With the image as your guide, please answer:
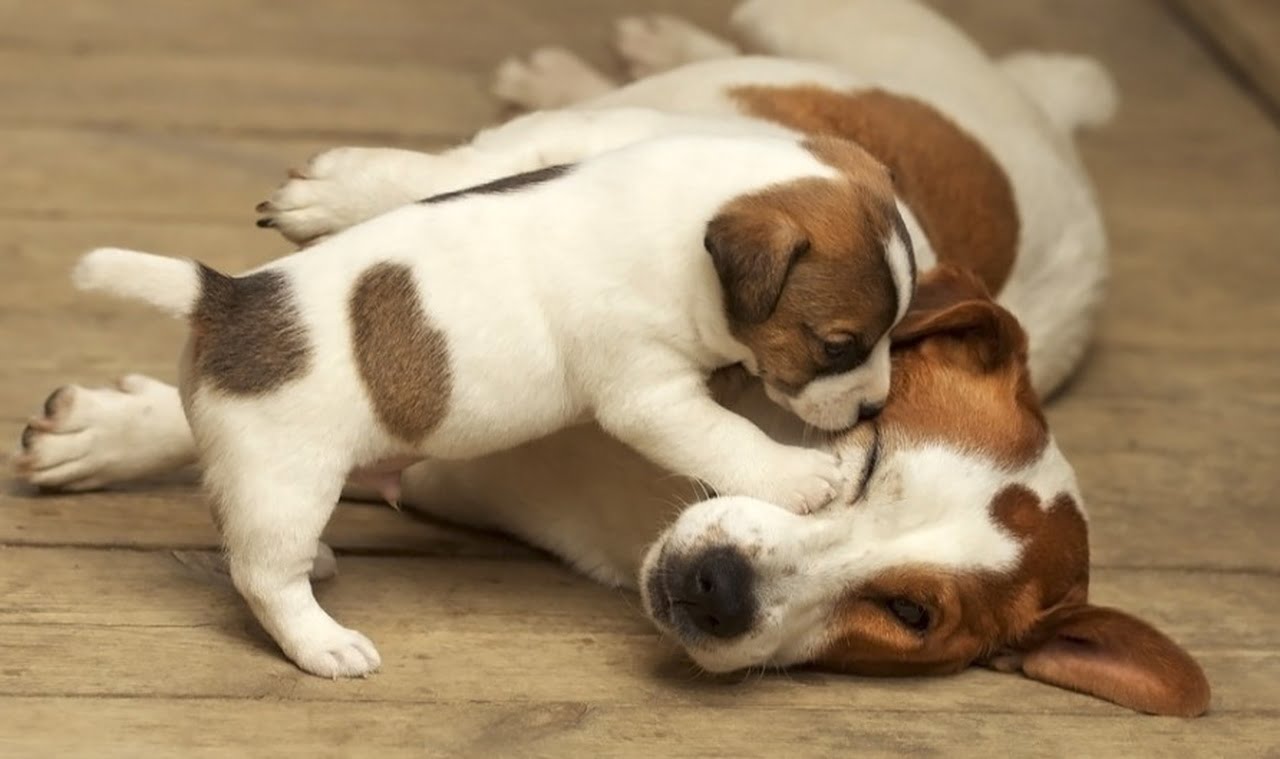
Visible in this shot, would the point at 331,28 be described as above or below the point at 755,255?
below

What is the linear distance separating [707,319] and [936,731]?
0.64 m

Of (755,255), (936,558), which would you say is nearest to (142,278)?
(755,255)

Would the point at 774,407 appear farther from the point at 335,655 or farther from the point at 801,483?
the point at 335,655

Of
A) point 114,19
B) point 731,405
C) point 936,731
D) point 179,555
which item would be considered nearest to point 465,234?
point 731,405

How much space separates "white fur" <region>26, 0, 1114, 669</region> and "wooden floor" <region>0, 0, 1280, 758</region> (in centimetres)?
9

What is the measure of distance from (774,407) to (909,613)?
1.07 feet

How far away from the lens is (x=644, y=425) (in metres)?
2.37

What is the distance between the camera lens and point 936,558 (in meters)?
2.43

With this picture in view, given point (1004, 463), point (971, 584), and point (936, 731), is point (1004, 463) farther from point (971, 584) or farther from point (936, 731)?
point (936, 731)

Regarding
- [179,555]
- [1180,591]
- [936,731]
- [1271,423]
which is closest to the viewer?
[936,731]

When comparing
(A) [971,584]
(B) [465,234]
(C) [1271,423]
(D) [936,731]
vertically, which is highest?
(B) [465,234]

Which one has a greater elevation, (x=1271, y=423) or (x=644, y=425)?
(x=644, y=425)

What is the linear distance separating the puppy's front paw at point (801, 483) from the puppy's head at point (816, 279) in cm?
6

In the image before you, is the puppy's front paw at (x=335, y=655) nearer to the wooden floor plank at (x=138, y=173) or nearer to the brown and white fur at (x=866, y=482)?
the brown and white fur at (x=866, y=482)
